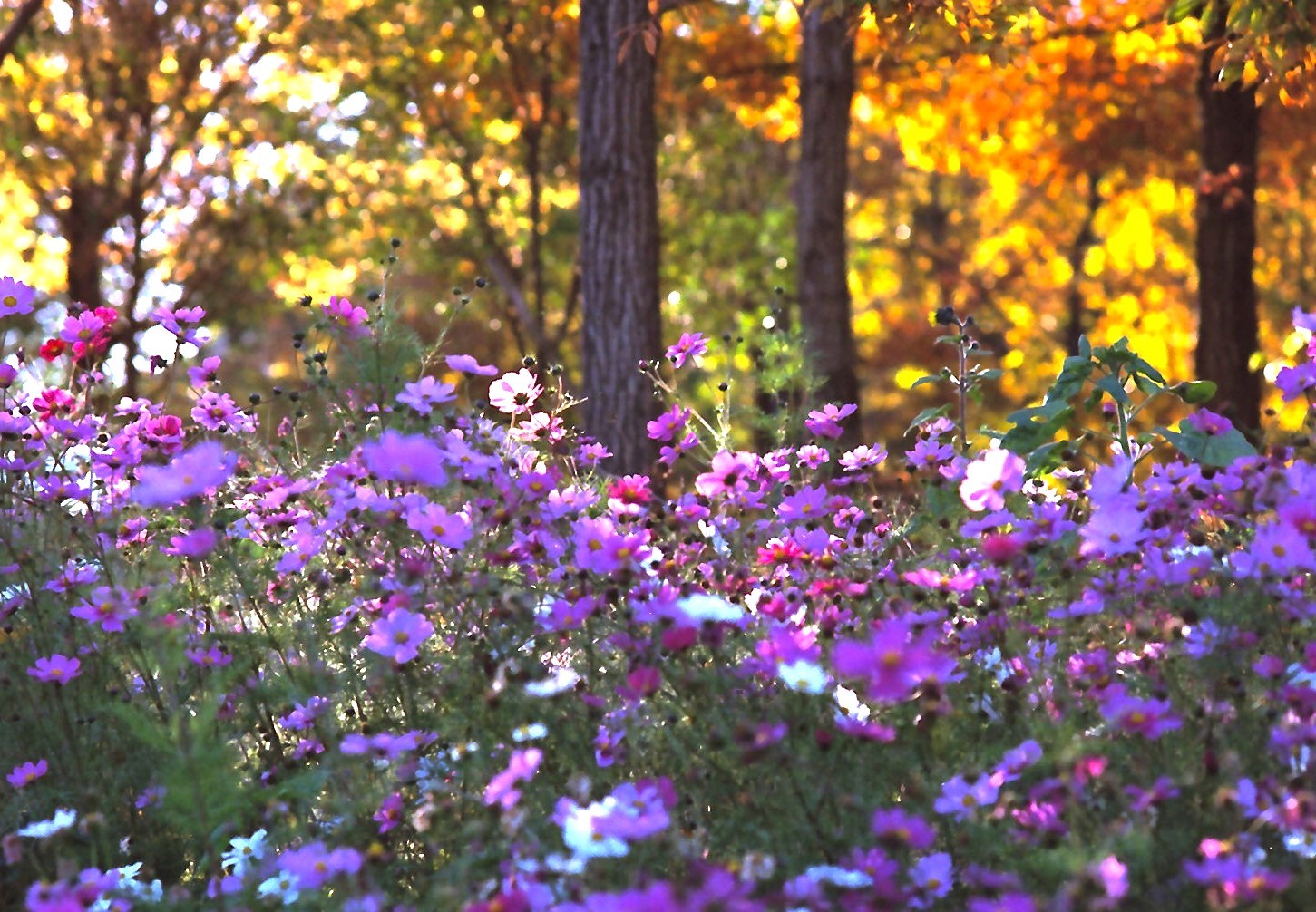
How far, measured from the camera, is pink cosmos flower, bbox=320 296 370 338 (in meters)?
3.63

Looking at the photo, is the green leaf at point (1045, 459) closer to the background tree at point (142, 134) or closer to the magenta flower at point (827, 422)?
the magenta flower at point (827, 422)

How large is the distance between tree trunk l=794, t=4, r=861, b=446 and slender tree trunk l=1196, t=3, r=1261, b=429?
263 centimetres

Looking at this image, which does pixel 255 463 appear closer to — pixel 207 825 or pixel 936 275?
pixel 207 825

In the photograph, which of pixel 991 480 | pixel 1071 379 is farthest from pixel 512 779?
pixel 1071 379

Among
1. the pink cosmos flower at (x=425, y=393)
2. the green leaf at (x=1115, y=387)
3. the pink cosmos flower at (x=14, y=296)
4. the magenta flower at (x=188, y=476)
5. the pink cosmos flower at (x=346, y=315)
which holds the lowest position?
the magenta flower at (x=188, y=476)

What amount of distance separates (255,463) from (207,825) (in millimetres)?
1568

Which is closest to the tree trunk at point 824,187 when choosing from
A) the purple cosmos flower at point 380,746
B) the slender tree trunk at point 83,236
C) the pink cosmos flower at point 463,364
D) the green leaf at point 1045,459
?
the green leaf at point 1045,459

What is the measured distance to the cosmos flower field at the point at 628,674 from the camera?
2.29 m

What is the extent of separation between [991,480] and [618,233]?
473cm

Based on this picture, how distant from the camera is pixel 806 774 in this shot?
2.51 metres

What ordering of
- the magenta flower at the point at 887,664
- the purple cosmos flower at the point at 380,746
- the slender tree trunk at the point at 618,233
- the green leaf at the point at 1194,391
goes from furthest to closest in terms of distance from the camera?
the slender tree trunk at the point at 618,233
the green leaf at the point at 1194,391
the purple cosmos flower at the point at 380,746
the magenta flower at the point at 887,664

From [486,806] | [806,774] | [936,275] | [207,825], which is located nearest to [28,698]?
[207,825]

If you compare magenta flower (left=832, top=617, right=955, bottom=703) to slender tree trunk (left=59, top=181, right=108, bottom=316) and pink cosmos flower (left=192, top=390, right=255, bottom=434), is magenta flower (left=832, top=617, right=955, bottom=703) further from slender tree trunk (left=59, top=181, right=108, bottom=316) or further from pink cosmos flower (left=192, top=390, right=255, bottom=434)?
slender tree trunk (left=59, top=181, right=108, bottom=316)

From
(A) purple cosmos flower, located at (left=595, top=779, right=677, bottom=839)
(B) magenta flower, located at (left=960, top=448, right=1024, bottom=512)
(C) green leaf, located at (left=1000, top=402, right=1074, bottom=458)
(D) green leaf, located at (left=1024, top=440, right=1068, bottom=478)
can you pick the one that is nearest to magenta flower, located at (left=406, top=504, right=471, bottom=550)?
(A) purple cosmos flower, located at (left=595, top=779, right=677, bottom=839)
